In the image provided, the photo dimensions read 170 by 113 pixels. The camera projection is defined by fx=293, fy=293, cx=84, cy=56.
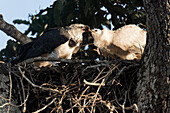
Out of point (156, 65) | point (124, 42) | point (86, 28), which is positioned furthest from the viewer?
point (86, 28)

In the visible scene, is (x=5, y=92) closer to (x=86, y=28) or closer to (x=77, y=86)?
(x=77, y=86)

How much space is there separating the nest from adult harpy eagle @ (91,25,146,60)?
3.77 ft

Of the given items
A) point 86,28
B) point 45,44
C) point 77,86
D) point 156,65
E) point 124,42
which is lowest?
point 77,86

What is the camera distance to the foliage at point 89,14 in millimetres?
4875

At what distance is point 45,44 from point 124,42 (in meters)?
1.51

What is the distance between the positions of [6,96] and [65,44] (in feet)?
7.55

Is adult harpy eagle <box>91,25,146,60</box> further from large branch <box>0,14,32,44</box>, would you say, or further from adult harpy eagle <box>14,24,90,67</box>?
large branch <box>0,14,32,44</box>

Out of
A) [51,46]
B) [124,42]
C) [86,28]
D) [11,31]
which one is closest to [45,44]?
[51,46]

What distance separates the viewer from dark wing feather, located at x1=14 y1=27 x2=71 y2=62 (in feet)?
17.1

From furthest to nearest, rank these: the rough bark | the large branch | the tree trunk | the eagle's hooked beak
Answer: the eagle's hooked beak < the large branch < the rough bark < the tree trunk

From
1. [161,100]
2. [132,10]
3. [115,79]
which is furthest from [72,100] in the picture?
[132,10]

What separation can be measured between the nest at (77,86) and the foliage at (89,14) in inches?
58.0

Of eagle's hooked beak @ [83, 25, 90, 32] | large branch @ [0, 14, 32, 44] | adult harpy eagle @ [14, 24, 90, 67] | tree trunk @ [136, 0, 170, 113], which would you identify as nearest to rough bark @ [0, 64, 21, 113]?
tree trunk @ [136, 0, 170, 113]

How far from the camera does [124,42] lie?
4570 mm
